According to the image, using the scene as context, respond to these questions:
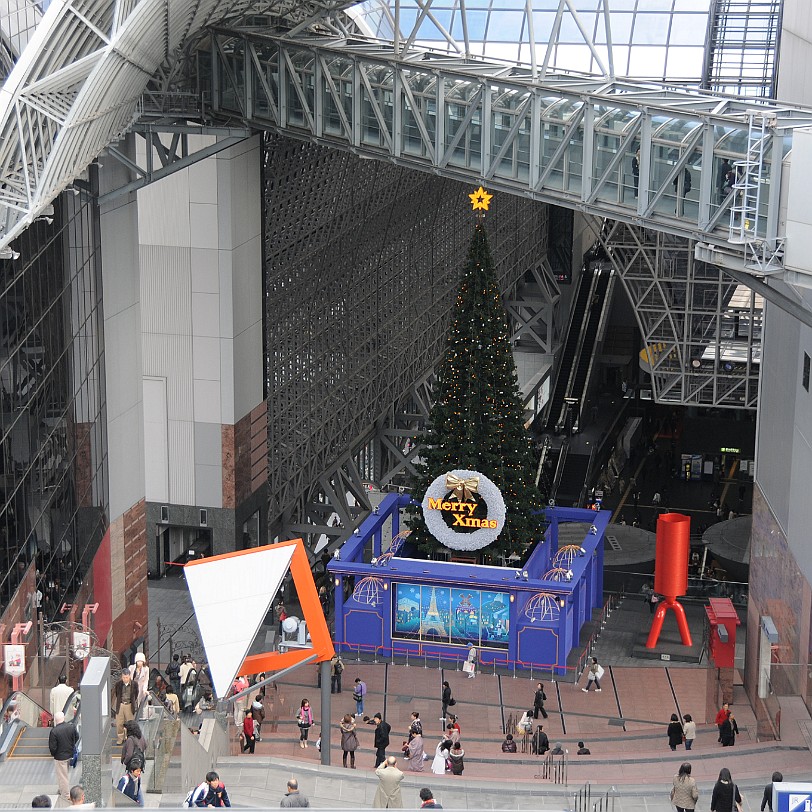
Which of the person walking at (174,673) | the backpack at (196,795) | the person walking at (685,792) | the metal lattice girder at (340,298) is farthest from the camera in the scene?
the metal lattice girder at (340,298)

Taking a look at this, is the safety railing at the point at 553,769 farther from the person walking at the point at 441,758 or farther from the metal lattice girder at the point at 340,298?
the metal lattice girder at the point at 340,298

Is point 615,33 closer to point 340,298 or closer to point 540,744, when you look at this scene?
point 340,298

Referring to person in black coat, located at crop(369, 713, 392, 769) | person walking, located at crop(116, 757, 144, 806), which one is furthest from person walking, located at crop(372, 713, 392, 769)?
person walking, located at crop(116, 757, 144, 806)

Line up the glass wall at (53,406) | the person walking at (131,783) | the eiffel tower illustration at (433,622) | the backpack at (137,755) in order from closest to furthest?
the person walking at (131,783) → the backpack at (137,755) → the glass wall at (53,406) → the eiffel tower illustration at (433,622)

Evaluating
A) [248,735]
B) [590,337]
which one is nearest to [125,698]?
[248,735]

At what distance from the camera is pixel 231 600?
28.6 meters

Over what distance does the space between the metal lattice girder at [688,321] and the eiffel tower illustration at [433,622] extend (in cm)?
1482

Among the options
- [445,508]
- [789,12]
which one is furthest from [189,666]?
[789,12]

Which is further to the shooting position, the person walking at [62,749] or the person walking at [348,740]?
the person walking at [348,740]

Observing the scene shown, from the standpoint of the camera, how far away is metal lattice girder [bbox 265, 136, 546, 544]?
157ft

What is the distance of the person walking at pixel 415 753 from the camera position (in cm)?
3225

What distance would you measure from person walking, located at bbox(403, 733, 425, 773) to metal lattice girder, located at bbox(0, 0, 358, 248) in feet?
44.6

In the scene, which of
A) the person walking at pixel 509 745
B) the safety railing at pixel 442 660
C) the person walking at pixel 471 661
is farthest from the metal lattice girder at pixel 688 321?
the person walking at pixel 509 745

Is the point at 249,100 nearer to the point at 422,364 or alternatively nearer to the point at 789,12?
the point at 789,12
